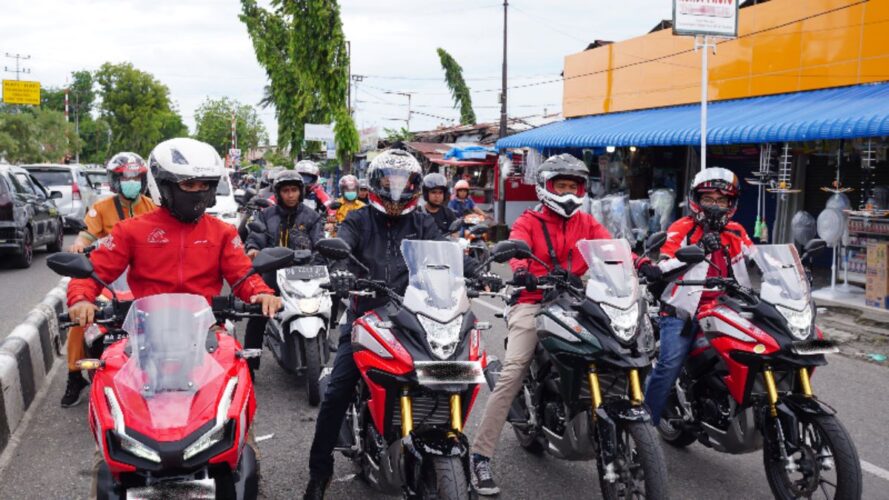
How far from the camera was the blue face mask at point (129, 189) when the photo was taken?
20.8 ft

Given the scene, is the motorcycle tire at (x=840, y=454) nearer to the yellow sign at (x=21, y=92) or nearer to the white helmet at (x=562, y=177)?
the white helmet at (x=562, y=177)

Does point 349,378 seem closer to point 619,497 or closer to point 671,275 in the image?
point 619,497

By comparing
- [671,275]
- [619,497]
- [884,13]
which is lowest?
[619,497]

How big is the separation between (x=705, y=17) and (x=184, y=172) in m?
10.1

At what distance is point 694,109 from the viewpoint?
51.8ft

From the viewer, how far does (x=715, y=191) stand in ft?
15.8

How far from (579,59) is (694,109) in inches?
214

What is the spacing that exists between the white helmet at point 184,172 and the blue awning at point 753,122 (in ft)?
29.6

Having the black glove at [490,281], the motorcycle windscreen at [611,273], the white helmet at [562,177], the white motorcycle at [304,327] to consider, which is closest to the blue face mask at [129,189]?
the white motorcycle at [304,327]

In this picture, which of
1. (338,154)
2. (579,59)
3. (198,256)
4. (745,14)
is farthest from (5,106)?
(198,256)

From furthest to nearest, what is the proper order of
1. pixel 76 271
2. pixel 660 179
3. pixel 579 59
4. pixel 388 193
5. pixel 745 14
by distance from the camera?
pixel 579 59 < pixel 660 179 < pixel 745 14 < pixel 388 193 < pixel 76 271

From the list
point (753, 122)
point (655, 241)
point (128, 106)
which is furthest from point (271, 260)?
point (128, 106)

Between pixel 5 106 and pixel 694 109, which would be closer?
pixel 694 109

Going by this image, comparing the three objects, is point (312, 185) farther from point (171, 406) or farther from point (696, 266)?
point (171, 406)
